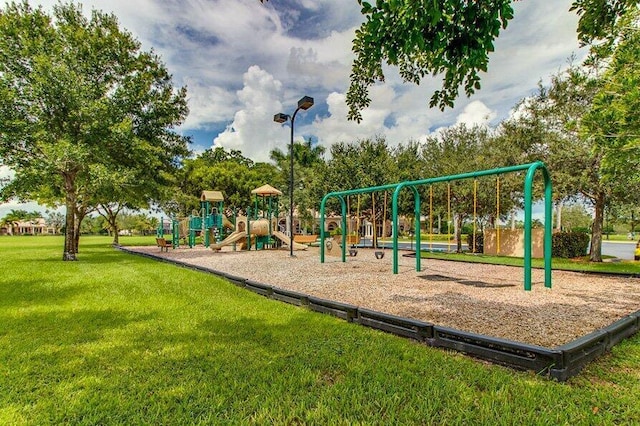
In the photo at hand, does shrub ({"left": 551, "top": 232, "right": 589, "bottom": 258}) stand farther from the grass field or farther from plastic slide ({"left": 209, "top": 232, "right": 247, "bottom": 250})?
plastic slide ({"left": 209, "top": 232, "right": 247, "bottom": 250})

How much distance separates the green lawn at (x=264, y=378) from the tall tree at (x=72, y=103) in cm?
1029

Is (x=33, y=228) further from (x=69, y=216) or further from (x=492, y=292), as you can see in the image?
(x=492, y=292)

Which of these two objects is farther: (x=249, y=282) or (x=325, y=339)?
(x=249, y=282)

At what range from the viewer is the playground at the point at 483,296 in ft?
15.9

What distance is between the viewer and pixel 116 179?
44.0 ft

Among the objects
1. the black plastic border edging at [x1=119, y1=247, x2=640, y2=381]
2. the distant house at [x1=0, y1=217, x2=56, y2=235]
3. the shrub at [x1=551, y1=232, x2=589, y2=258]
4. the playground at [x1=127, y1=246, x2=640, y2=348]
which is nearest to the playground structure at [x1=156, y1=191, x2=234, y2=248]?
the playground at [x1=127, y1=246, x2=640, y2=348]

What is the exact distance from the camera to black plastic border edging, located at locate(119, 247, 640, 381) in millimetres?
3277

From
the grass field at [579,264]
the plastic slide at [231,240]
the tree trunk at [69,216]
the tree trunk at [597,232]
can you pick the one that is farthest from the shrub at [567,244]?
the tree trunk at [69,216]

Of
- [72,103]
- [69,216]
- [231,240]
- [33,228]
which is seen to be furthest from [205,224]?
[33,228]

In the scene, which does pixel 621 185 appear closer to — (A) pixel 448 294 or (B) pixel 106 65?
(A) pixel 448 294

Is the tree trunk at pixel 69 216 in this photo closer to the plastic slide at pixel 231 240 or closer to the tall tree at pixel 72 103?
the tall tree at pixel 72 103

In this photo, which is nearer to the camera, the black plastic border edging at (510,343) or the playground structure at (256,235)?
the black plastic border edging at (510,343)

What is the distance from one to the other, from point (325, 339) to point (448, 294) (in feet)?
12.1

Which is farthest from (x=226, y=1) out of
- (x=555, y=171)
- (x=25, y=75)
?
(x=555, y=171)
